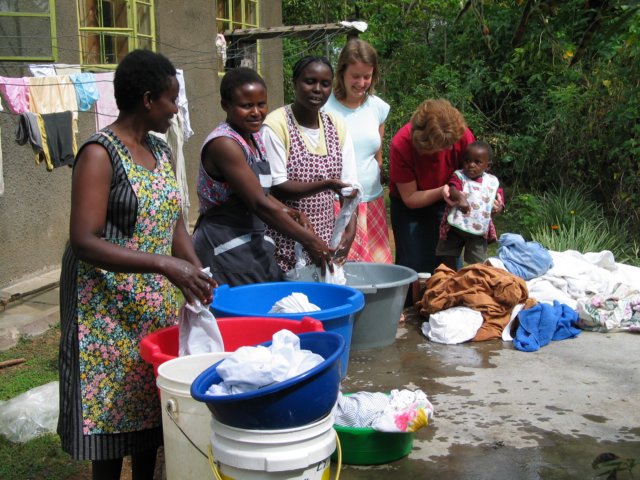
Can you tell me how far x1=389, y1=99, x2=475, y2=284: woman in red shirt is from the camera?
Result: 16.1ft

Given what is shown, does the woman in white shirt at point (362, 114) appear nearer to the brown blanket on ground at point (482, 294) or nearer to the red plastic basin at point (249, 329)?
the brown blanket on ground at point (482, 294)

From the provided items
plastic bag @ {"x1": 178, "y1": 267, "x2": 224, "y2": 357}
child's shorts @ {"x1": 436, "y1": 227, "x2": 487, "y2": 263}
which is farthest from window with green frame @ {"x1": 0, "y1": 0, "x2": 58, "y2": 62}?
plastic bag @ {"x1": 178, "y1": 267, "x2": 224, "y2": 357}

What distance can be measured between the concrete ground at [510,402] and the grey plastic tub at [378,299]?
0.09 metres

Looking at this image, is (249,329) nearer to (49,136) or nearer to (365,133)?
(365,133)

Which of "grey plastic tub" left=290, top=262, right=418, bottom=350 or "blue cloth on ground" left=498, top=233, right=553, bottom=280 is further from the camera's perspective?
"blue cloth on ground" left=498, top=233, right=553, bottom=280

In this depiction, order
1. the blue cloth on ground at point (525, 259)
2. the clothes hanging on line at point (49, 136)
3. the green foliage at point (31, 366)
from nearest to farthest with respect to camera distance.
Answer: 1. the green foliage at point (31, 366)
2. the blue cloth on ground at point (525, 259)
3. the clothes hanging on line at point (49, 136)

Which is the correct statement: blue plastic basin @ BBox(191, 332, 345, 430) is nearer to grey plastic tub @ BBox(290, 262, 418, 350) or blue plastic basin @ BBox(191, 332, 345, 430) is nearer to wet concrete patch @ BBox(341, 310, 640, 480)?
wet concrete patch @ BBox(341, 310, 640, 480)

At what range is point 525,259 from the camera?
566 cm

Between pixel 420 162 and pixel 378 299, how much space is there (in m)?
1.21

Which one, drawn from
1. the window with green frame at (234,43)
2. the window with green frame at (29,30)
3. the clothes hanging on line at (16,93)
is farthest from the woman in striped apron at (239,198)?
the window with green frame at (234,43)

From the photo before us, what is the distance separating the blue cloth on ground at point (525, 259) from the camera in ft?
18.4

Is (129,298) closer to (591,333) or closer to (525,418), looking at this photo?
(525,418)

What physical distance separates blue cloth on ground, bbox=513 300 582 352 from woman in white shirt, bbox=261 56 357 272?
1414 millimetres

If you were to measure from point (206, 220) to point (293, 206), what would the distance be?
0.66 meters
